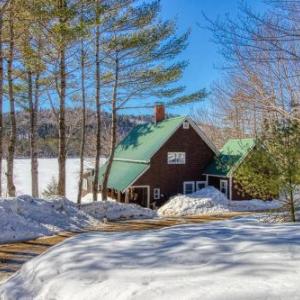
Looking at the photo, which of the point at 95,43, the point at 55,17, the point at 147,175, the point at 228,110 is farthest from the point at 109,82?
the point at 228,110

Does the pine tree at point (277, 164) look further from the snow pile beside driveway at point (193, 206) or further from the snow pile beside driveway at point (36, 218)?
the snow pile beside driveway at point (193, 206)

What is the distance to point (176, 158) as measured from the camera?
78.0 ft

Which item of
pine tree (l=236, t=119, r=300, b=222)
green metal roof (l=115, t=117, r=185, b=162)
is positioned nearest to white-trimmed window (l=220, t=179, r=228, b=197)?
green metal roof (l=115, t=117, r=185, b=162)

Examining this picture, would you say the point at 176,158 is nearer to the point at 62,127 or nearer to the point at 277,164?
the point at 62,127

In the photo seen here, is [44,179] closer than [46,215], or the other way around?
[46,215]

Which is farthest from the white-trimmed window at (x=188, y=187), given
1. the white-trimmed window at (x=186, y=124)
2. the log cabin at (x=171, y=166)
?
the white-trimmed window at (x=186, y=124)

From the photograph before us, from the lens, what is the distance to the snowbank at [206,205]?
728 inches

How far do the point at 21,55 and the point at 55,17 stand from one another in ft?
7.07

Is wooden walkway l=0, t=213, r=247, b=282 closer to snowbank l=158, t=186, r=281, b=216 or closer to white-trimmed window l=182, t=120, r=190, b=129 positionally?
snowbank l=158, t=186, r=281, b=216

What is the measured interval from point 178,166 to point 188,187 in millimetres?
1474

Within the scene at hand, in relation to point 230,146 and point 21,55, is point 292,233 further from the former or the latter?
point 230,146

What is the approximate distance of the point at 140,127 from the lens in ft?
90.1

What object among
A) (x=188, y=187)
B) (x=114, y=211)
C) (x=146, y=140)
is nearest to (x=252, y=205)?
(x=188, y=187)

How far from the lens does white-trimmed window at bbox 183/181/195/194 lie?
23969 mm
